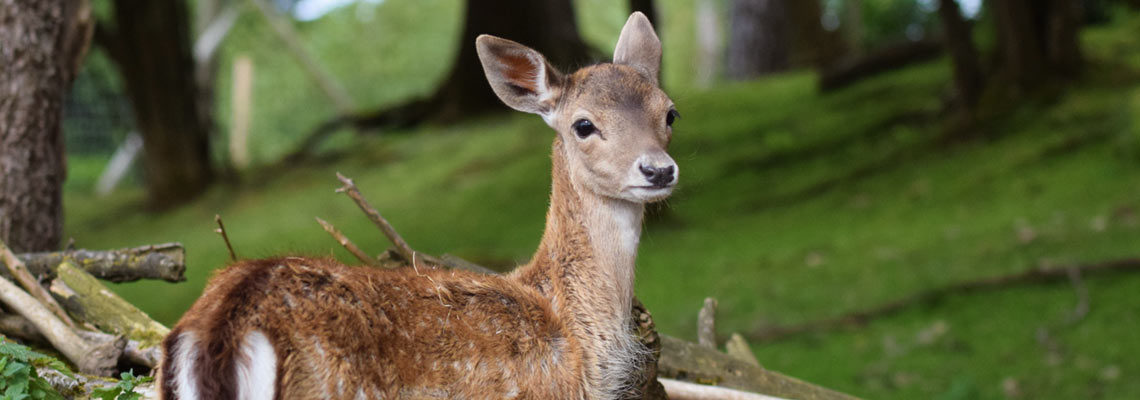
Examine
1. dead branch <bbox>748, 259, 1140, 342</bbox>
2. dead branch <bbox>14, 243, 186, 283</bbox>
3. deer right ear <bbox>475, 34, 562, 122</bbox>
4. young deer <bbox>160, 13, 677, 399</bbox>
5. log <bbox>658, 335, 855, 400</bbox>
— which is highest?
deer right ear <bbox>475, 34, 562, 122</bbox>

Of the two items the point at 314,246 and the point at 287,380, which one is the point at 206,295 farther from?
the point at 314,246

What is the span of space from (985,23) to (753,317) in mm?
6989

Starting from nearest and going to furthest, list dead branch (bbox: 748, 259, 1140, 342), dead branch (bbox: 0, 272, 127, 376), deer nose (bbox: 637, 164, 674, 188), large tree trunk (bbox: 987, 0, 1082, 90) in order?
deer nose (bbox: 637, 164, 674, 188) → dead branch (bbox: 0, 272, 127, 376) → dead branch (bbox: 748, 259, 1140, 342) → large tree trunk (bbox: 987, 0, 1082, 90)

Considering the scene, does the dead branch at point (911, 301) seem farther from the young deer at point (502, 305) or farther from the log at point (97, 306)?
the log at point (97, 306)

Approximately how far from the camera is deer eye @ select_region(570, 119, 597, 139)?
4.20 m

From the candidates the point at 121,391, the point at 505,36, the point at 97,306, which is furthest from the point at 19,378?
the point at 505,36

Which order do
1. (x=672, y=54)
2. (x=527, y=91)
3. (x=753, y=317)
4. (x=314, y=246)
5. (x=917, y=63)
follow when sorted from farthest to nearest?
(x=672, y=54) < (x=917, y=63) < (x=314, y=246) < (x=753, y=317) < (x=527, y=91)

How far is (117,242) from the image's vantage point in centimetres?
1434

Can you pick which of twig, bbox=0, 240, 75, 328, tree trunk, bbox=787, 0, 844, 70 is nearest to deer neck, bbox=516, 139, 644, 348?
twig, bbox=0, 240, 75, 328

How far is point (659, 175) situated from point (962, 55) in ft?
29.7

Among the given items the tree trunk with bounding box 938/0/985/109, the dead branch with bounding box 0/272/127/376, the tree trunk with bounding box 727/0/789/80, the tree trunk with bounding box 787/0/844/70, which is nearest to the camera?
the dead branch with bounding box 0/272/127/376

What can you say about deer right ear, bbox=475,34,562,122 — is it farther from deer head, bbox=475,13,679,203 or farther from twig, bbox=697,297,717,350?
twig, bbox=697,297,717,350

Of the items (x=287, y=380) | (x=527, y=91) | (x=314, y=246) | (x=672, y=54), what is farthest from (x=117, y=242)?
(x=672, y=54)

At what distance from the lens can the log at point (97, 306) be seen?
14.8ft
